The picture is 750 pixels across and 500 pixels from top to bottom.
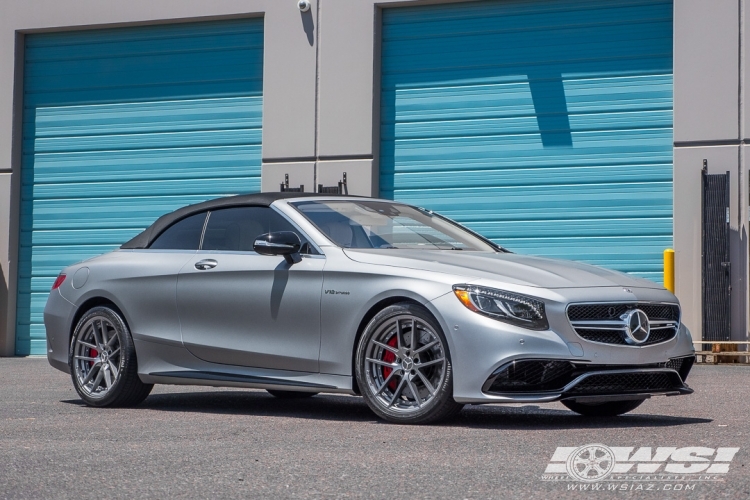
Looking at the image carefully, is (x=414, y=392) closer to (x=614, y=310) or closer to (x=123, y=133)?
(x=614, y=310)

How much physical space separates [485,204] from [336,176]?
2.08 m

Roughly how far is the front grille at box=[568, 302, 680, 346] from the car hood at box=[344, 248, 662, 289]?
0.16 metres

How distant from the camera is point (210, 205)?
8578 mm

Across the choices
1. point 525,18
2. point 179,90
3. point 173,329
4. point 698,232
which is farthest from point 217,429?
point 179,90

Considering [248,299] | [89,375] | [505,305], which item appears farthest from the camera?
[89,375]

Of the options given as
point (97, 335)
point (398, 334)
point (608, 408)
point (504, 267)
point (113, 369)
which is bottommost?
point (608, 408)

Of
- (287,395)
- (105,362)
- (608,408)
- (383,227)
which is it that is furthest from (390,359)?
(105,362)

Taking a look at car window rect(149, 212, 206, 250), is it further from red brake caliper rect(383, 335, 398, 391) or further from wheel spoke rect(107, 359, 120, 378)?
red brake caliper rect(383, 335, 398, 391)

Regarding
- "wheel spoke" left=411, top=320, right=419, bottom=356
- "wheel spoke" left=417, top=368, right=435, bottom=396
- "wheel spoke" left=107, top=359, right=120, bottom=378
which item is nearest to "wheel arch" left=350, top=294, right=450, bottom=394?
"wheel spoke" left=411, top=320, right=419, bottom=356

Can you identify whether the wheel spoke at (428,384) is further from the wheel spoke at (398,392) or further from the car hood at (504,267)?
the car hood at (504,267)

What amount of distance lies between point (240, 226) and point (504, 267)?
6.66 feet

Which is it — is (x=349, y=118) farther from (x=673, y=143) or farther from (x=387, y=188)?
(x=673, y=143)

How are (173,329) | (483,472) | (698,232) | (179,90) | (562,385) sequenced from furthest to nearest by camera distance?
(179,90) < (698,232) < (173,329) < (562,385) < (483,472)

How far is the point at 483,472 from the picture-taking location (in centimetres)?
498
